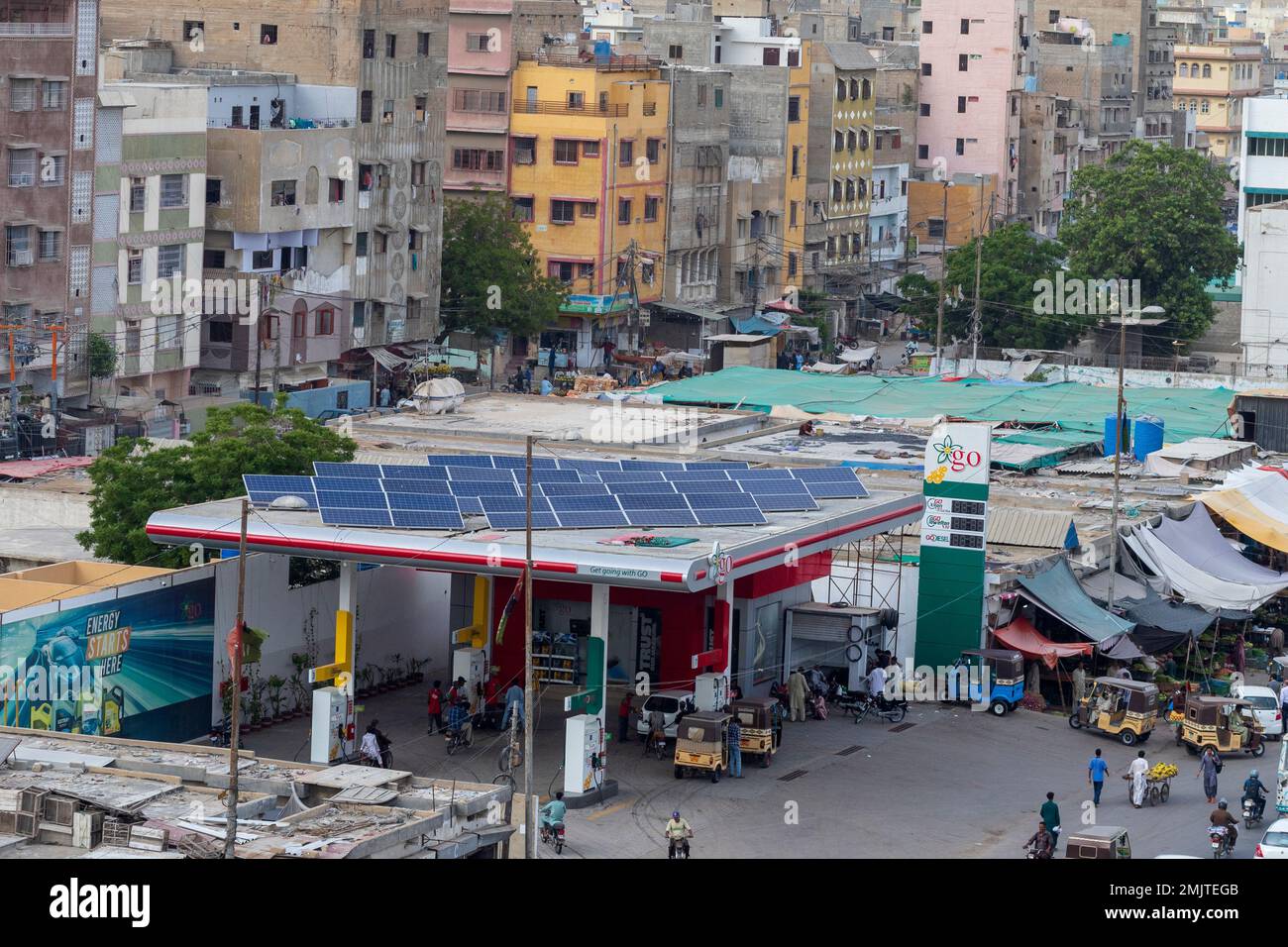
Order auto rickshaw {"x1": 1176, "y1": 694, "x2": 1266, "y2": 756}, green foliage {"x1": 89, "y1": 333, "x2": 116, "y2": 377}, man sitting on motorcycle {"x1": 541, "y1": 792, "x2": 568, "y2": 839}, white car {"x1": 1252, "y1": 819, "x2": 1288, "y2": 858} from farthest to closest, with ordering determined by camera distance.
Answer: green foliage {"x1": 89, "y1": 333, "x2": 116, "y2": 377} → auto rickshaw {"x1": 1176, "y1": 694, "x2": 1266, "y2": 756} → man sitting on motorcycle {"x1": 541, "y1": 792, "x2": 568, "y2": 839} → white car {"x1": 1252, "y1": 819, "x2": 1288, "y2": 858}

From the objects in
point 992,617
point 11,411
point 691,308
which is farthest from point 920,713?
point 691,308

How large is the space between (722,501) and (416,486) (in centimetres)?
492

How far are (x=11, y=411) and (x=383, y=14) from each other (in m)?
25.0

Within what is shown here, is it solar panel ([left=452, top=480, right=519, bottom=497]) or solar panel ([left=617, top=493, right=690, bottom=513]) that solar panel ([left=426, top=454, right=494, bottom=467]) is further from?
solar panel ([left=617, top=493, right=690, bottom=513])

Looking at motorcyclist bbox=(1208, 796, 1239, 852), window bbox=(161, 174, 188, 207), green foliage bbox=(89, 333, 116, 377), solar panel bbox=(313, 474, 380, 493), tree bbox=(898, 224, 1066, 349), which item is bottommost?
motorcyclist bbox=(1208, 796, 1239, 852)

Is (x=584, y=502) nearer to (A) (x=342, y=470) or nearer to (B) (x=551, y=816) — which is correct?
(A) (x=342, y=470)

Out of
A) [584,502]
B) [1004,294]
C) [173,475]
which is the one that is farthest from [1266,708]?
[1004,294]

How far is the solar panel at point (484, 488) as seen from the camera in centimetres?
4019

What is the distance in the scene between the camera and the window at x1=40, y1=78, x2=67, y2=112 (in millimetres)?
67375

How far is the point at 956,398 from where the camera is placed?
235ft

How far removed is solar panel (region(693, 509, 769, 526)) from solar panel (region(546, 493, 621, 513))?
1.34 m

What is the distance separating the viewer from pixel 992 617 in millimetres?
45438

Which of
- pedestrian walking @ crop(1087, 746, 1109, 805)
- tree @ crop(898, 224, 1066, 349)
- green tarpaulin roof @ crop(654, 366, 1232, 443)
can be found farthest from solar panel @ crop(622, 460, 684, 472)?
tree @ crop(898, 224, 1066, 349)

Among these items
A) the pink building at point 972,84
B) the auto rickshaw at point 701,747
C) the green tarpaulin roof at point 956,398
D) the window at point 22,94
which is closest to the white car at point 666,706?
Result: the auto rickshaw at point 701,747
